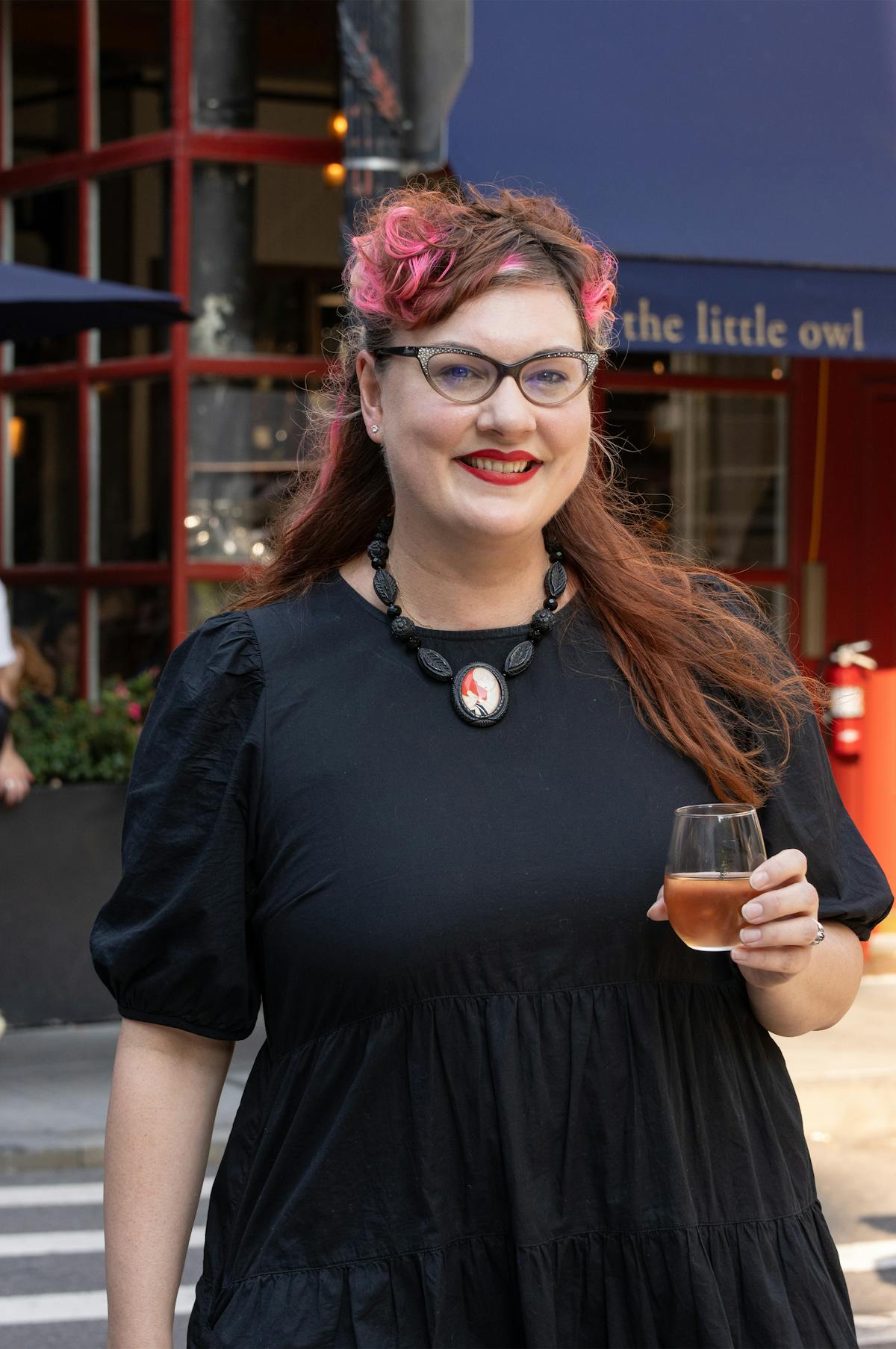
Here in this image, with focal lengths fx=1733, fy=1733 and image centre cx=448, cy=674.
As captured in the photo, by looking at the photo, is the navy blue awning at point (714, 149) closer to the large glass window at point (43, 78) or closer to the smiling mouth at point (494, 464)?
the large glass window at point (43, 78)

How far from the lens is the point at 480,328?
193 centimetres

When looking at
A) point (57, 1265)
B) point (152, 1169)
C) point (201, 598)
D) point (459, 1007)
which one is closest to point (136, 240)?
point (201, 598)

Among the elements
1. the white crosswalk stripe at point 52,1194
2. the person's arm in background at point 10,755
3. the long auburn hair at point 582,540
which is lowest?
the white crosswalk stripe at point 52,1194

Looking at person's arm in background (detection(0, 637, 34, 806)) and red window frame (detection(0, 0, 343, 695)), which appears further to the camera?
red window frame (detection(0, 0, 343, 695))

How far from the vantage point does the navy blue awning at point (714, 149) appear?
22.7 ft

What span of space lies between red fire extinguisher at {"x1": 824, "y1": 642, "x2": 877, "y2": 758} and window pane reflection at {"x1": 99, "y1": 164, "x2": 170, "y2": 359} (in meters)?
3.65

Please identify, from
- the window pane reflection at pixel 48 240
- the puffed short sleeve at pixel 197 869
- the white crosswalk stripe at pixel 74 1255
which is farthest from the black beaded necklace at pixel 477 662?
the window pane reflection at pixel 48 240

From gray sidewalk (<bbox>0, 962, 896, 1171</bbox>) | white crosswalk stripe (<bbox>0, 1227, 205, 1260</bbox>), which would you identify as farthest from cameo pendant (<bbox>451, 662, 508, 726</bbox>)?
gray sidewalk (<bbox>0, 962, 896, 1171</bbox>)

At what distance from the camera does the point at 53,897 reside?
745 cm

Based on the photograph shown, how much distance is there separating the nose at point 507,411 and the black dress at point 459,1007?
253 millimetres

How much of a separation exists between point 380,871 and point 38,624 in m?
7.43

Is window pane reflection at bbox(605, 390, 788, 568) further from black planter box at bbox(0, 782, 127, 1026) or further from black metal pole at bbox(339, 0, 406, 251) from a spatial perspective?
black planter box at bbox(0, 782, 127, 1026)

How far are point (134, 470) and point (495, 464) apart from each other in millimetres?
6918

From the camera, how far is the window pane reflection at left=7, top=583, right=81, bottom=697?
8.84 m
